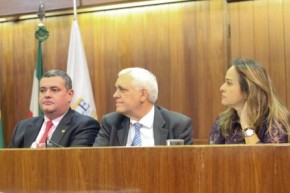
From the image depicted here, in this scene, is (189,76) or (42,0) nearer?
(189,76)

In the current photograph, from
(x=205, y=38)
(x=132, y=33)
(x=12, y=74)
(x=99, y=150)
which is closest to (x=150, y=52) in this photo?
(x=132, y=33)

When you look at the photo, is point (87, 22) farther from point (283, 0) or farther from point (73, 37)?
point (283, 0)

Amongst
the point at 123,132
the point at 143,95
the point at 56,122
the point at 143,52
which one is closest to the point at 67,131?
the point at 56,122

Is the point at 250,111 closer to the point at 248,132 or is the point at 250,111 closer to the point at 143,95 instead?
the point at 248,132

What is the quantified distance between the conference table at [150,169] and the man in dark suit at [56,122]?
1113 mm

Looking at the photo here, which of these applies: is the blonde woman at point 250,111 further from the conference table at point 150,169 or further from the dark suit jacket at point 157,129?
the conference table at point 150,169

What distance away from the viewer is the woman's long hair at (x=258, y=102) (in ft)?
8.73

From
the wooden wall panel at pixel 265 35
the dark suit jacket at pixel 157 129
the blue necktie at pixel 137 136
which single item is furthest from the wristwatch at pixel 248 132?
the wooden wall panel at pixel 265 35

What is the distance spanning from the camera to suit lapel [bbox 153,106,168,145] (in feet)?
9.72

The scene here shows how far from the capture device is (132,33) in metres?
4.52

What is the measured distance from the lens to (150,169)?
1.77 metres

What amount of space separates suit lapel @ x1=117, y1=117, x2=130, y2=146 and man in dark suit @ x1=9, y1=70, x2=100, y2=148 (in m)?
0.25

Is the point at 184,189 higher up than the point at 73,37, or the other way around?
the point at 73,37

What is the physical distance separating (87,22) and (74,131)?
1.71 m
